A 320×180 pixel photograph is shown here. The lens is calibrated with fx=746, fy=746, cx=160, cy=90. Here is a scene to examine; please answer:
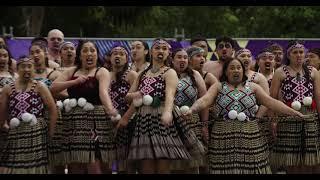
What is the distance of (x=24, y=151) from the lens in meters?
7.62

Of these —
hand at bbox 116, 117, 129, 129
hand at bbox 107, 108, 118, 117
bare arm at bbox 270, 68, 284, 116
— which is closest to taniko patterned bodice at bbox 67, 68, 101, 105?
hand at bbox 107, 108, 118, 117

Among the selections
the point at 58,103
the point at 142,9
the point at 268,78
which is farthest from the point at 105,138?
the point at 142,9

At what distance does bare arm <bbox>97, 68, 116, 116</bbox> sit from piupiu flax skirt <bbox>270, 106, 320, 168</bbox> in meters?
1.98

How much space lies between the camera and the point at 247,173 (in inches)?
308

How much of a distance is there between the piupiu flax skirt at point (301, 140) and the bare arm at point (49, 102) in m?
2.56

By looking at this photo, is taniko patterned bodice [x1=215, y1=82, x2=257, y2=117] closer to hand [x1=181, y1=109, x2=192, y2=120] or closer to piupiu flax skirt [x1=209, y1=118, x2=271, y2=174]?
piupiu flax skirt [x1=209, y1=118, x2=271, y2=174]

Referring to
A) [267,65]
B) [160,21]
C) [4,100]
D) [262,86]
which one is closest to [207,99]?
[262,86]

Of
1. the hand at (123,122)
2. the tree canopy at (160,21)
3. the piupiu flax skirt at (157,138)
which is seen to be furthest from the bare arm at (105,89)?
the tree canopy at (160,21)

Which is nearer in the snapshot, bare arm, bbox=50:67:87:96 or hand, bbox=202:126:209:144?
bare arm, bbox=50:67:87:96

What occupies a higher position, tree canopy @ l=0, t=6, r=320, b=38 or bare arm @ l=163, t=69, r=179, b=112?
tree canopy @ l=0, t=6, r=320, b=38

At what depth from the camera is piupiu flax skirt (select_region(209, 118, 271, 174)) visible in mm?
7844

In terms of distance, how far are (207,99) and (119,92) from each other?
1184 mm

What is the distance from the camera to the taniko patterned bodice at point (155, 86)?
25.4 feet
